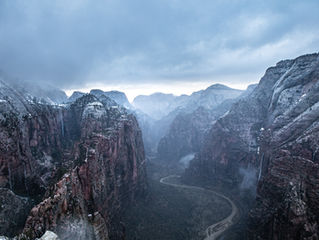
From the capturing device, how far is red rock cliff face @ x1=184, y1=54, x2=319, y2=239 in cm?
3922

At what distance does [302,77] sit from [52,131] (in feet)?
318

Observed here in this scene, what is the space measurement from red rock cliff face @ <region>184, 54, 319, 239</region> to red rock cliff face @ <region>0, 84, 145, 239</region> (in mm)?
31184

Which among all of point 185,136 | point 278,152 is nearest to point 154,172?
point 185,136

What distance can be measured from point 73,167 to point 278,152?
142 ft

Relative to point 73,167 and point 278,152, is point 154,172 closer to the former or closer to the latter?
point 278,152

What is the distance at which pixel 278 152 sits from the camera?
4931cm

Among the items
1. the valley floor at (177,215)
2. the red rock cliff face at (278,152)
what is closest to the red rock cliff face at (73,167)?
the valley floor at (177,215)

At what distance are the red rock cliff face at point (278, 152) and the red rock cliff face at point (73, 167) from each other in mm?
31184

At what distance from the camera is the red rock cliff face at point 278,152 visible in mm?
39219

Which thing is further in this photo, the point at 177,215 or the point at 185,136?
the point at 185,136

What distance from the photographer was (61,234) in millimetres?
29656

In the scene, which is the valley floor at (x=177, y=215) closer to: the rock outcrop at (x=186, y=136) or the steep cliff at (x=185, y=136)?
the steep cliff at (x=185, y=136)

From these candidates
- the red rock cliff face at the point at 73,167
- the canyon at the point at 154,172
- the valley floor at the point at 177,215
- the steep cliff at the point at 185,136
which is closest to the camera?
the red rock cliff face at the point at 73,167

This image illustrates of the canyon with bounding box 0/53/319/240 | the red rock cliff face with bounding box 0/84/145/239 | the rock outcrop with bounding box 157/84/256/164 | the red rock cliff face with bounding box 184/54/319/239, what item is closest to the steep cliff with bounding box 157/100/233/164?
the rock outcrop with bounding box 157/84/256/164
